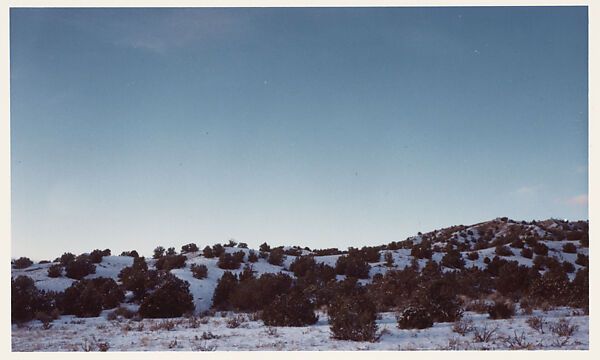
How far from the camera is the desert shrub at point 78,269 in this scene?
20731 millimetres

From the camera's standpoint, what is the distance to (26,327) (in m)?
12.5

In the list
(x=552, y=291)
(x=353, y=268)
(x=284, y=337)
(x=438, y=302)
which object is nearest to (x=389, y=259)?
(x=353, y=268)

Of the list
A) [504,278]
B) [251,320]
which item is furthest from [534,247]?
[251,320]

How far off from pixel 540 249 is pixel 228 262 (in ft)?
72.9

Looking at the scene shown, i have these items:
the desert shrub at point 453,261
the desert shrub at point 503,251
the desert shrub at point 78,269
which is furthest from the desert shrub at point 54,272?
the desert shrub at point 503,251

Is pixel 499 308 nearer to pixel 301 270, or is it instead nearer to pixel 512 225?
pixel 301 270

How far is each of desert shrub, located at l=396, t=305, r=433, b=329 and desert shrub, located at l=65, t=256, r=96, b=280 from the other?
678 inches

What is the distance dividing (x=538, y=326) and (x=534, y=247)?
22.8m

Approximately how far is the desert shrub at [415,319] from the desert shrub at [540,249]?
21.9 m

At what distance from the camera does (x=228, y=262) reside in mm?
24516

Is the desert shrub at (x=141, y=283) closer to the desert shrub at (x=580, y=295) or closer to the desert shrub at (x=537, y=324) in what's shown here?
the desert shrub at (x=537, y=324)

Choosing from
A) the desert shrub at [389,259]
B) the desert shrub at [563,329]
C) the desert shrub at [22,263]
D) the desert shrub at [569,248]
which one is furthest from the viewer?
the desert shrub at [569,248]

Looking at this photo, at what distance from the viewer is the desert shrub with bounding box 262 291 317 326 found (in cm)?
1210

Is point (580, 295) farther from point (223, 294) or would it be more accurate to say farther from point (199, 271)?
point (199, 271)
